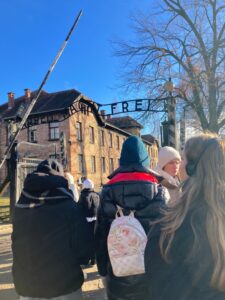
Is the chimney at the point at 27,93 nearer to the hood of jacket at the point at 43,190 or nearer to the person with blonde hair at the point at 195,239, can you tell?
the hood of jacket at the point at 43,190

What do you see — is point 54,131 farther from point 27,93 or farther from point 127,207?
point 127,207

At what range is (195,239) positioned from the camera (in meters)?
1.51

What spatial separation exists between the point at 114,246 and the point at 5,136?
31.9 m

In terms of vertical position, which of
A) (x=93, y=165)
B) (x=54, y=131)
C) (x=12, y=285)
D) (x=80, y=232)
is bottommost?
(x=12, y=285)

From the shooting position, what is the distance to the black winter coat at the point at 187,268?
1.48 m

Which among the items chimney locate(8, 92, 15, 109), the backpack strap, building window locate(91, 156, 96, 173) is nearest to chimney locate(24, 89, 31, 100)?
chimney locate(8, 92, 15, 109)

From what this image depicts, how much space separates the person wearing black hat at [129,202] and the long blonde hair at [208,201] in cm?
91

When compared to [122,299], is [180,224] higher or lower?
higher

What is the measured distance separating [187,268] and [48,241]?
52.0 inches

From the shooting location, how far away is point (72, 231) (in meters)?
2.58

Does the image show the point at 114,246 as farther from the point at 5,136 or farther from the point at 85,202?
the point at 5,136

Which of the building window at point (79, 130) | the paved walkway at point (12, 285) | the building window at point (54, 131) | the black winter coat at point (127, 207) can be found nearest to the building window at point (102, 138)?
the building window at point (79, 130)

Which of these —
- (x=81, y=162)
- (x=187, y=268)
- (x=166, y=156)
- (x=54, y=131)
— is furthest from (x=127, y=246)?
(x=81, y=162)

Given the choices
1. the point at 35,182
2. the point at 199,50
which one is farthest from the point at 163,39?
the point at 35,182
